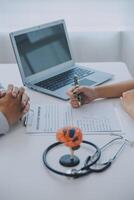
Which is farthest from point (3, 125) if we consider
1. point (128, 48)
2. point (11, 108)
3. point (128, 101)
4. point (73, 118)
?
point (128, 48)

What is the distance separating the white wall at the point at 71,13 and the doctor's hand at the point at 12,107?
1279 mm

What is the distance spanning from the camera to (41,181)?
843 millimetres

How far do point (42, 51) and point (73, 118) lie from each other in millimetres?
495

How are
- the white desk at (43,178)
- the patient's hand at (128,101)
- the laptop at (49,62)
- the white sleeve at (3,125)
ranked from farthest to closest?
the laptop at (49,62)
the patient's hand at (128,101)
the white sleeve at (3,125)
the white desk at (43,178)

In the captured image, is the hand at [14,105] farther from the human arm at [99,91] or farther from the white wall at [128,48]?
the white wall at [128,48]

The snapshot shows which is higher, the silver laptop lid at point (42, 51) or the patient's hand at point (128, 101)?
the silver laptop lid at point (42, 51)

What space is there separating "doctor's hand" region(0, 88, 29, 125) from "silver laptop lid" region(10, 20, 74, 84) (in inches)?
10.2

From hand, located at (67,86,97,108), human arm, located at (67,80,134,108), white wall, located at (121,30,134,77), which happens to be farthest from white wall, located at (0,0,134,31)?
hand, located at (67,86,97,108)

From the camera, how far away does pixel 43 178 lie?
0.86m

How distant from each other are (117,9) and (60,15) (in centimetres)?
41

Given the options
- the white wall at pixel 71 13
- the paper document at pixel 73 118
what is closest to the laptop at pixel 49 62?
the paper document at pixel 73 118

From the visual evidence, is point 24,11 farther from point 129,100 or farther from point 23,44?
point 129,100

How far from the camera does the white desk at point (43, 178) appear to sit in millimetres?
799

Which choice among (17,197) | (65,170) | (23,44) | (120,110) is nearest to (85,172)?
(65,170)
